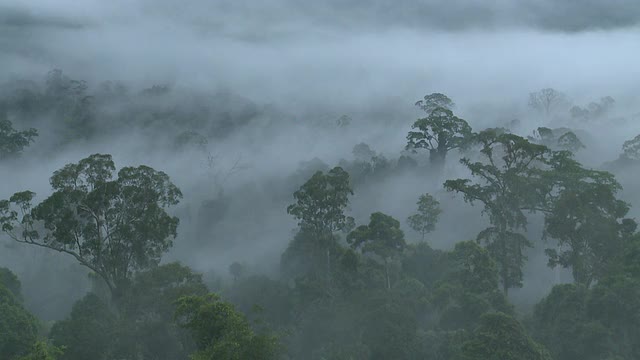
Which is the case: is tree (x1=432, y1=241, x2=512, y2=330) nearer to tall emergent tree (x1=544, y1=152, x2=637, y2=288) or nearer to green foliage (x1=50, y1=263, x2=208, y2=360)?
tall emergent tree (x1=544, y1=152, x2=637, y2=288)

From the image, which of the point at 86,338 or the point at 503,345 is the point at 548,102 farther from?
the point at 86,338

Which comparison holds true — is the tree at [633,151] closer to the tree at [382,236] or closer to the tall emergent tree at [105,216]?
the tree at [382,236]

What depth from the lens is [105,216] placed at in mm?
44375

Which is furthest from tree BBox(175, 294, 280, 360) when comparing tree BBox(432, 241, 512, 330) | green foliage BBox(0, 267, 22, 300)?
green foliage BBox(0, 267, 22, 300)

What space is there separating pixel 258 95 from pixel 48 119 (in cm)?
7051

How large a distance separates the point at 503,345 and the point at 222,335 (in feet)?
42.7

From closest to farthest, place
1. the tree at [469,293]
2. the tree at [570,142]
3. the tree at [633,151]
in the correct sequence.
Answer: the tree at [469,293] → the tree at [633,151] → the tree at [570,142]

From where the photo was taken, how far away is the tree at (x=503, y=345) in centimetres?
2988

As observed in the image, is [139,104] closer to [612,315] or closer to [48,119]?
[48,119]

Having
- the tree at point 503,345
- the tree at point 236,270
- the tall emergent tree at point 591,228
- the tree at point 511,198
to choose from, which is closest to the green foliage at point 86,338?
the tree at point 503,345

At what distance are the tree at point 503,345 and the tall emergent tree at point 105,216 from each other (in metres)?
23.8

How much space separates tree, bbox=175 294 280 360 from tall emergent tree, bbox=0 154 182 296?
19.1 metres

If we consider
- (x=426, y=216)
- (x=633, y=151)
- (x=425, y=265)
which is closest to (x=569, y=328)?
(x=425, y=265)

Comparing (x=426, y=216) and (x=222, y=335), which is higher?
(x=426, y=216)
